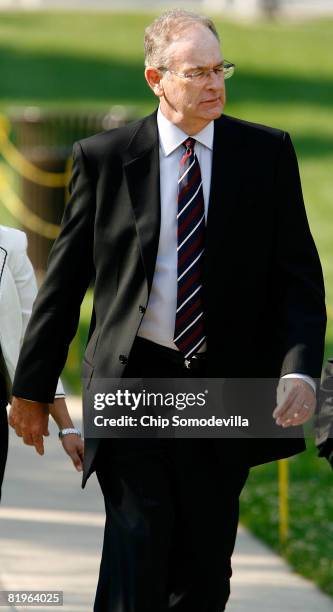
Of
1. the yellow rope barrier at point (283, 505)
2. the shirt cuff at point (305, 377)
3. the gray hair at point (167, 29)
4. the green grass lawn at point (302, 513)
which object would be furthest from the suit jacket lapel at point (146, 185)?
the yellow rope barrier at point (283, 505)

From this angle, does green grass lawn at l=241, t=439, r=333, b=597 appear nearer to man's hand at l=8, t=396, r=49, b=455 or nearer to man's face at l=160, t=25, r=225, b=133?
man's hand at l=8, t=396, r=49, b=455

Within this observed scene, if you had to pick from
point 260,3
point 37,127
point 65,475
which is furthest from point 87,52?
point 65,475

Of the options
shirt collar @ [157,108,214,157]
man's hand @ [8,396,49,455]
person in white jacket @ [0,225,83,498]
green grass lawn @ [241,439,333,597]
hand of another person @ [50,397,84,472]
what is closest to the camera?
shirt collar @ [157,108,214,157]

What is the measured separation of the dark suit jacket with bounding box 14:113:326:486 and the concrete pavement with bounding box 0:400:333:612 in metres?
1.57

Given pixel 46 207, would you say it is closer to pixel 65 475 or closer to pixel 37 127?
pixel 37 127

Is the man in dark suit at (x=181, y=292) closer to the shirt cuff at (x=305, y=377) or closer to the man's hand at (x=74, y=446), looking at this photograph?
the shirt cuff at (x=305, y=377)

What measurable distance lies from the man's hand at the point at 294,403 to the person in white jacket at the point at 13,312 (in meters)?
0.79

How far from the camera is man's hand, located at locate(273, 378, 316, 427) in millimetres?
4188

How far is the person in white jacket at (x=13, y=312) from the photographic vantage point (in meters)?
4.78

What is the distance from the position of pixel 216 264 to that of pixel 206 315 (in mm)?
141

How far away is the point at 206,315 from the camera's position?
14.2 ft

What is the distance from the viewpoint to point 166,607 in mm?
4449

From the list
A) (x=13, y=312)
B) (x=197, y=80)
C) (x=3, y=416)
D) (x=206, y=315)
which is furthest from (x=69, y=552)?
(x=197, y=80)

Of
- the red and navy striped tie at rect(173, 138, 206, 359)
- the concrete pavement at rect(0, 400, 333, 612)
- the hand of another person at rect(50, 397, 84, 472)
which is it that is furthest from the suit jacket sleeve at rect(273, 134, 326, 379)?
the concrete pavement at rect(0, 400, 333, 612)
